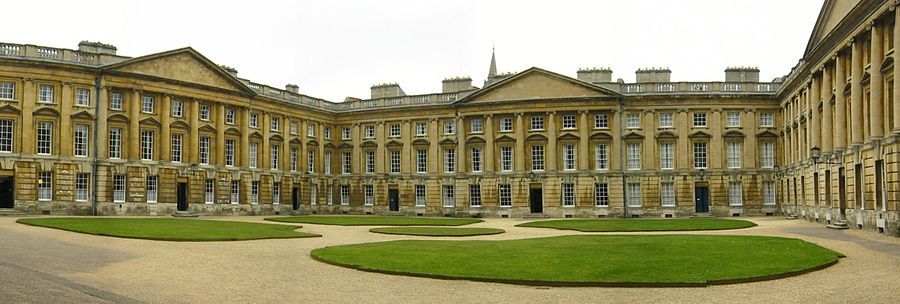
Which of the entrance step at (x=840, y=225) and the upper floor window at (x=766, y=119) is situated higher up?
the upper floor window at (x=766, y=119)

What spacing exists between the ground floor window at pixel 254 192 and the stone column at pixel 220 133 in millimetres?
3110

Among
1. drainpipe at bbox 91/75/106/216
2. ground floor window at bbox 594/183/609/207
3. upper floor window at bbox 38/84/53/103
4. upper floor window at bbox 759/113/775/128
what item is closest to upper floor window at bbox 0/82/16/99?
upper floor window at bbox 38/84/53/103

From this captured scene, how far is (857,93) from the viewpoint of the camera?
3141 centimetres

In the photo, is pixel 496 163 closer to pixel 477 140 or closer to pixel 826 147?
pixel 477 140

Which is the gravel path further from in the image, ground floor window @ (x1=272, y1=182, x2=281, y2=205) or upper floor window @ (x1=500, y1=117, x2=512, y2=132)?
upper floor window @ (x1=500, y1=117, x2=512, y2=132)

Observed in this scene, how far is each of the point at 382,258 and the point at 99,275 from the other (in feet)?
20.8

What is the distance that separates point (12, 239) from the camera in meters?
21.9

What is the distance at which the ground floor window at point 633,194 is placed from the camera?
54.2 m

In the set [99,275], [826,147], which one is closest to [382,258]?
[99,275]

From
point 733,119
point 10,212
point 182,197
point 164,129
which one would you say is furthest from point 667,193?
point 10,212

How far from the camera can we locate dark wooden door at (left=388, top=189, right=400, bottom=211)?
60.8 metres

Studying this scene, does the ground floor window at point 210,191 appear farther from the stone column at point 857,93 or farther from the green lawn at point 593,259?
the stone column at point 857,93

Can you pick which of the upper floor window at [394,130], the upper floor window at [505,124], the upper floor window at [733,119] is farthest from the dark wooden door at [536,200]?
the upper floor window at [733,119]

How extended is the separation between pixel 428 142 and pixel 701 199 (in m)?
20.4
